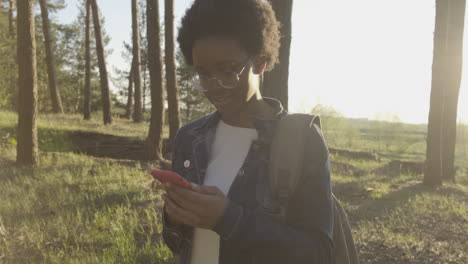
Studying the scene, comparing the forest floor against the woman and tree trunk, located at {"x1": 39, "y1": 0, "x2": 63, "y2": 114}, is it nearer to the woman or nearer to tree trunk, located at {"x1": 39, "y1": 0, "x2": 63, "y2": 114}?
the woman

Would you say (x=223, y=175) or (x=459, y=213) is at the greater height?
(x=223, y=175)

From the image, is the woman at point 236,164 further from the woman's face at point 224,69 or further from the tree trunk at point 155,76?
the tree trunk at point 155,76

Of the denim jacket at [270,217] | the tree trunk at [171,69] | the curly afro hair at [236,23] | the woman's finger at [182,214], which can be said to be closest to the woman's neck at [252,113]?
the denim jacket at [270,217]

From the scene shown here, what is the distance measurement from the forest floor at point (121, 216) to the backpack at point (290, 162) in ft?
9.04

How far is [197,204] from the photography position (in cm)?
134

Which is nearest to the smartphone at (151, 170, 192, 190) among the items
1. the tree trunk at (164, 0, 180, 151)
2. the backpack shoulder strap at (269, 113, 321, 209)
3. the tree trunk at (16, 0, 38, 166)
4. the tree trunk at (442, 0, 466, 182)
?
the backpack shoulder strap at (269, 113, 321, 209)

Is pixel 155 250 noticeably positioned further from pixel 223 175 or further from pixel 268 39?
pixel 268 39

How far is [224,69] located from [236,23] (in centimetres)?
22

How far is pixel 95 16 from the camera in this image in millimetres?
17328

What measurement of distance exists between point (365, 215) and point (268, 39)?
5.74 metres

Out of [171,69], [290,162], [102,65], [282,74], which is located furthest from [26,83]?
[102,65]

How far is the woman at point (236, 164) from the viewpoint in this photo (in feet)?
4.66

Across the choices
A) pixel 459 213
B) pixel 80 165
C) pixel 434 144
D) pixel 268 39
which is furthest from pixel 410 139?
pixel 268 39

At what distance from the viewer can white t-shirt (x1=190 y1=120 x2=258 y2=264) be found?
A: 69.3 inches
